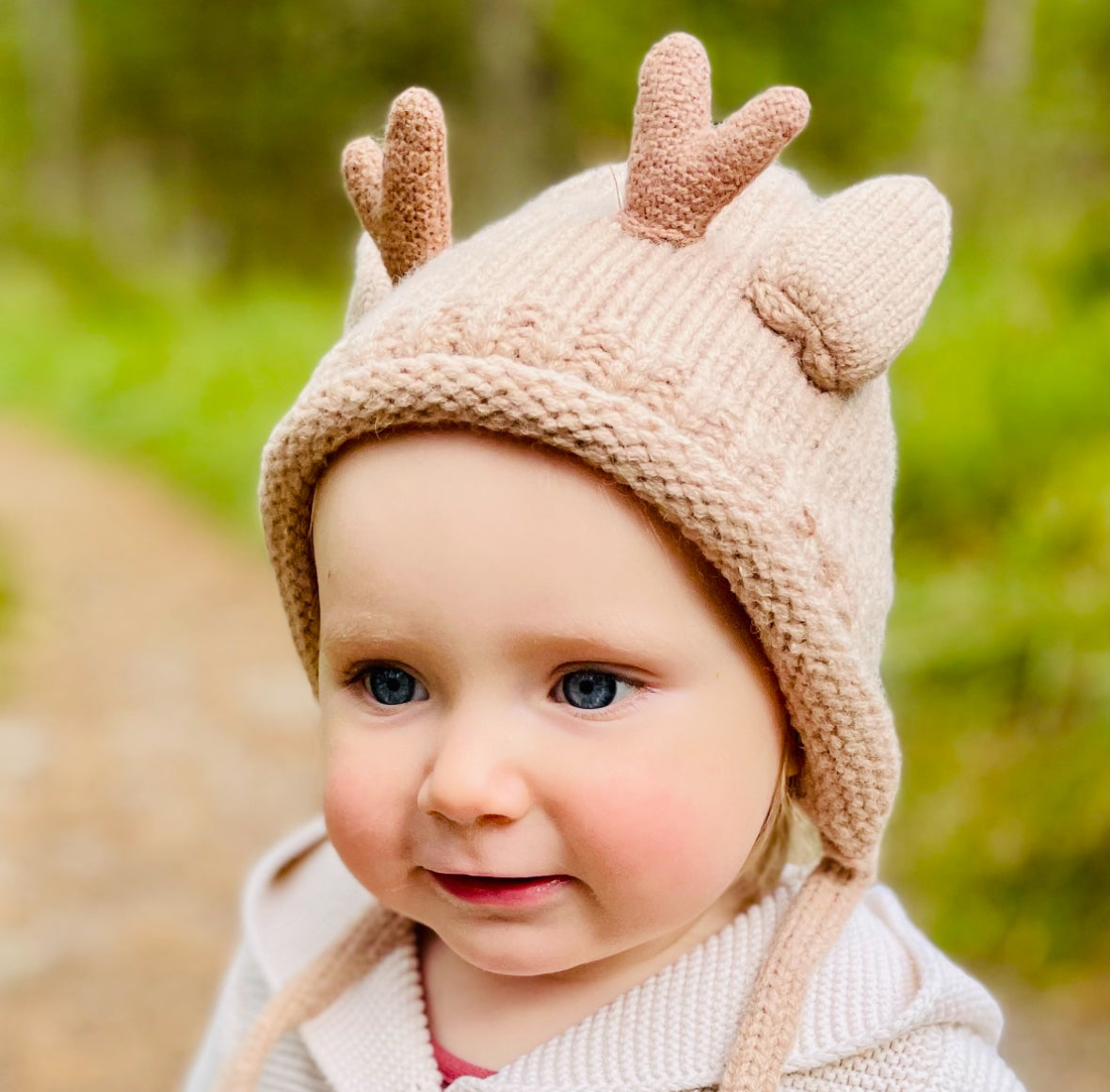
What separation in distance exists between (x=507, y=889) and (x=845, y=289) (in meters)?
0.57

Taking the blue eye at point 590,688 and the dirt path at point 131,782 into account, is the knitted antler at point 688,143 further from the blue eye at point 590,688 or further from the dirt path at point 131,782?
the dirt path at point 131,782

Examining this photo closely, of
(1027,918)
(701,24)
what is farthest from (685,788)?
(701,24)

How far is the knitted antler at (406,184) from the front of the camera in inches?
45.1

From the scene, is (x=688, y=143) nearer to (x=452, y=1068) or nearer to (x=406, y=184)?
(x=406, y=184)

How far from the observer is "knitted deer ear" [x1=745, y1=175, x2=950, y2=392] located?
1.08 m

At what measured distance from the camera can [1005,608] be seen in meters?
2.91

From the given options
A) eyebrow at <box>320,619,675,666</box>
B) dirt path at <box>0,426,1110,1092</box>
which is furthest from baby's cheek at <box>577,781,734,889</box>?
dirt path at <box>0,426,1110,1092</box>

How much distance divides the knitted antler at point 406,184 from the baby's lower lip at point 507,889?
56 centimetres

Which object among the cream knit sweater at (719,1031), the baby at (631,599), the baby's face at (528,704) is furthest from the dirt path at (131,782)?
the baby's face at (528,704)

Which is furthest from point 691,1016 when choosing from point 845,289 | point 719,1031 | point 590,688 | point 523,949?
Answer: point 845,289

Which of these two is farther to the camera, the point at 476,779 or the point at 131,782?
the point at 131,782

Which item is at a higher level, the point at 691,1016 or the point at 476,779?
the point at 476,779

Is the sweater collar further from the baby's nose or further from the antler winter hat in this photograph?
the baby's nose

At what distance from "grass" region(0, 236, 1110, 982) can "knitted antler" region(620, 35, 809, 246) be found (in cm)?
170
